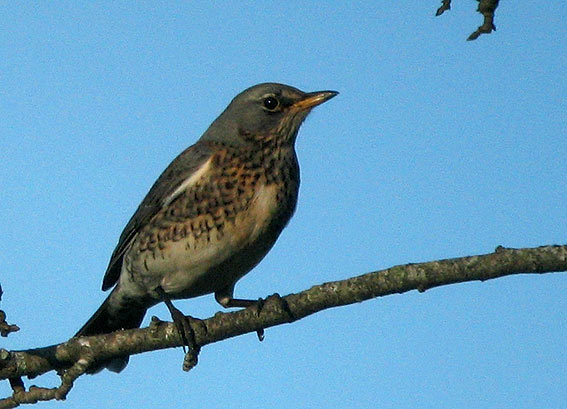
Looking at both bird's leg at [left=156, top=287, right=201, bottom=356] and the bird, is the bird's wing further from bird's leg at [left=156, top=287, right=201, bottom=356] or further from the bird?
bird's leg at [left=156, top=287, right=201, bottom=356]

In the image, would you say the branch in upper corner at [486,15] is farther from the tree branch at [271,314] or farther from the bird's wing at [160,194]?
the bird's wing at [160,194]

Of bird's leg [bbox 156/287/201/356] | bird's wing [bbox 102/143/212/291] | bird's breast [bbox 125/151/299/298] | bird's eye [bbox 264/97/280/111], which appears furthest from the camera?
bird's eye [bbox 264/97/280/111]

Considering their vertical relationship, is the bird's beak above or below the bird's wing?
above

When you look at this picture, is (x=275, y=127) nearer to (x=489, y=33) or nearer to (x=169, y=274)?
(x=169, y=274)

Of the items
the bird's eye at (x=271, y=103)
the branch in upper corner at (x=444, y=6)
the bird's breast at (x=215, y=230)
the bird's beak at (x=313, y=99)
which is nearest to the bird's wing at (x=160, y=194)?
the bird's breast at (x=215, y=230)

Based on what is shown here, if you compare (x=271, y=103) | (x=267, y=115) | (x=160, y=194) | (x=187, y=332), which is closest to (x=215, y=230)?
(x=160, y=194)

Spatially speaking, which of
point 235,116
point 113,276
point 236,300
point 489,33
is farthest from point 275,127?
point 489,33

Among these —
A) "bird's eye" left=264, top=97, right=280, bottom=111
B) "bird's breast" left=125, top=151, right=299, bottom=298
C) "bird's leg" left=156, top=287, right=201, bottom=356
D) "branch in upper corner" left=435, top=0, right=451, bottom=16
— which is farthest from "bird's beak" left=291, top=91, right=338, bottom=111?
"branch in upper corner" left=435, top=0, right=451, bottom=16
